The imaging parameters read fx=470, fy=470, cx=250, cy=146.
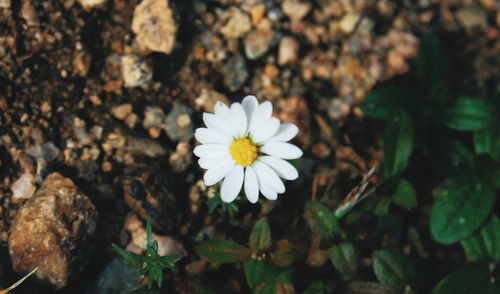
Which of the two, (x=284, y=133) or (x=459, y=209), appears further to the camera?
(x=459, y=209)

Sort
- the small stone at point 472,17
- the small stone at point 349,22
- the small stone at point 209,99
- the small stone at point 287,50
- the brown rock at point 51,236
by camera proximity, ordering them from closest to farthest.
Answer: the brown rock at point 51,236 → the small stone at point 209,99 → the small stone at point 287,50 → the small stone at point 349,22 → the small stone at point 472,17

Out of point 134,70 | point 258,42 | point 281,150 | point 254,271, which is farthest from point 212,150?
point 258,42

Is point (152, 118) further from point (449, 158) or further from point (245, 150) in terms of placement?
point (449, 158)

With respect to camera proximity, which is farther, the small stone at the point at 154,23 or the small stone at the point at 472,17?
the small stone at the point at 472,17

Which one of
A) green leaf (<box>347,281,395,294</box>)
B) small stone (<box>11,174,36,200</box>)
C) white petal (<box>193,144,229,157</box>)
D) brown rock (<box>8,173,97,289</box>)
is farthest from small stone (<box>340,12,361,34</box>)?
small stone (<box>11,174,36,200</box>)

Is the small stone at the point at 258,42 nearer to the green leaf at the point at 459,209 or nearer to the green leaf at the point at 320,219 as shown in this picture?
the green leaf at the point at 320,219

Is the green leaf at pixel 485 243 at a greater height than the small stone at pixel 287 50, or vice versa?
the small stone at pixel 287 50

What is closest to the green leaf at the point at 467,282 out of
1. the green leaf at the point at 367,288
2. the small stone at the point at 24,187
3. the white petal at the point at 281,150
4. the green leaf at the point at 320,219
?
the green leaf at the point at 367,288

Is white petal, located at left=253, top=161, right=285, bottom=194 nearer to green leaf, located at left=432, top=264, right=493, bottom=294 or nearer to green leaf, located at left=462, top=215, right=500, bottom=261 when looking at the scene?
green leaf, located at left=432, top=264, right=493, bottom=294
